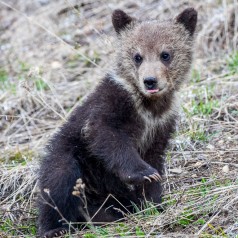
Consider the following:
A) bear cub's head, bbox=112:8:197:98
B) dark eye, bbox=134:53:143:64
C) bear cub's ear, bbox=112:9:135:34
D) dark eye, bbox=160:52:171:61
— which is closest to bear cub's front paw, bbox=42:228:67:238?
bear cub's head, bbox=112:8:197:98

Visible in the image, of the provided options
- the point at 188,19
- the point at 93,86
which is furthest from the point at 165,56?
the point at 93,86

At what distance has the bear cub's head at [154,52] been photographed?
6880 millimetres

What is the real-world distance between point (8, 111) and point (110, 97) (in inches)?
130

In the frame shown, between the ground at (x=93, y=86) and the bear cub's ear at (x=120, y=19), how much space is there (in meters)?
0.37

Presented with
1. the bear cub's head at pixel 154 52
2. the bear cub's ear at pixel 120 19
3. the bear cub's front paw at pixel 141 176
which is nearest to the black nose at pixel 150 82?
the bear cub's head at pixel 154 52

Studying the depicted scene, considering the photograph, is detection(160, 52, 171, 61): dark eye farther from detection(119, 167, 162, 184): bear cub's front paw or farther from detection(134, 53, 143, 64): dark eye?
detection(119, 167, 162, 184): bear cub's front paw

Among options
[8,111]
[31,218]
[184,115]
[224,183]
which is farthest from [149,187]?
[8,111]

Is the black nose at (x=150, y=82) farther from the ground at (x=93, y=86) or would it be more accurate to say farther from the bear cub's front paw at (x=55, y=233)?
the bear cub's front paw at (x=55, y=233)

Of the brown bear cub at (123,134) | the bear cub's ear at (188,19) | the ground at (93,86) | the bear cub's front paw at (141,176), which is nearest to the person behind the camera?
the ground at (93,86)

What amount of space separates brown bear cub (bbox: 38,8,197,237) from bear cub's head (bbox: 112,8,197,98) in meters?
0.01

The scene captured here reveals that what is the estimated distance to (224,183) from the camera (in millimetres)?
6918

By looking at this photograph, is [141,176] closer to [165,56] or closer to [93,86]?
[165,56]

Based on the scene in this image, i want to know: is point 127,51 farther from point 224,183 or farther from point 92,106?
point 224,183

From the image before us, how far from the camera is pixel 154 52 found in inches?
277
